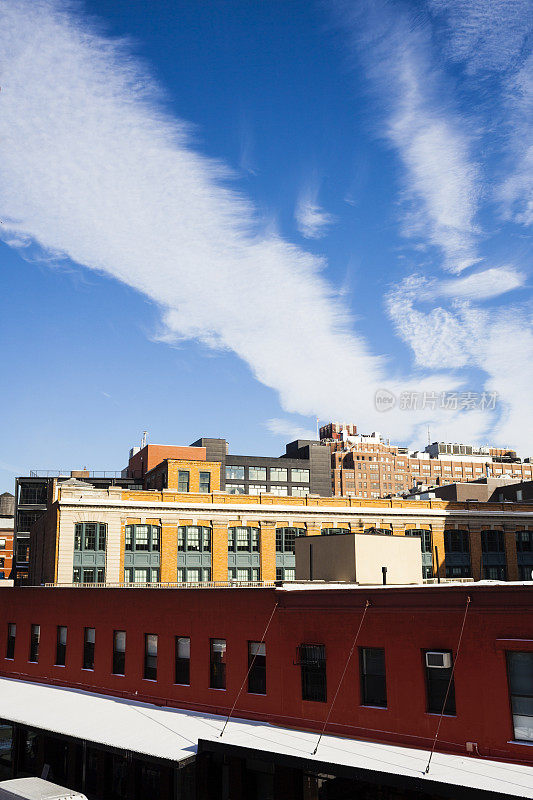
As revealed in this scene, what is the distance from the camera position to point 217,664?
26.6 meters

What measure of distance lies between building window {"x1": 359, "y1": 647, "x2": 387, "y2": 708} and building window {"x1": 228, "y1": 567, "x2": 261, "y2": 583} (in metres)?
33.8

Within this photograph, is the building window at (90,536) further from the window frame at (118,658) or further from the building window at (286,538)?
the window frame at (118,658)

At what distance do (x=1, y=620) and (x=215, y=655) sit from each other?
58.8 ft

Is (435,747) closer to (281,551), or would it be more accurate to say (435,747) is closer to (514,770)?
(514,770)

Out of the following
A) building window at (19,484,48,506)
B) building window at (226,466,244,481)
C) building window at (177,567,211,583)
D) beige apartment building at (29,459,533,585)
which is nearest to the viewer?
beige apartment building at (29,459,533,585)

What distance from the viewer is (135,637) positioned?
30031 millimetres

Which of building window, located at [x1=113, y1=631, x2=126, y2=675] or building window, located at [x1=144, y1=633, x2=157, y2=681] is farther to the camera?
building window, located at [x1=113, y1=631, x2=126, y2=675]

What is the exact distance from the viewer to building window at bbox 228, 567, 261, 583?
55.3 m

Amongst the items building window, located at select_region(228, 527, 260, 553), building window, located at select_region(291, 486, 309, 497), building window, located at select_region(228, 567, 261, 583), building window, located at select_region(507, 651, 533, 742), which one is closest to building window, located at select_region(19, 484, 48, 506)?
building window, located at select_region(228, 527, 260, 553)

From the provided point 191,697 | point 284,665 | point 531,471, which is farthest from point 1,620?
point 531,471

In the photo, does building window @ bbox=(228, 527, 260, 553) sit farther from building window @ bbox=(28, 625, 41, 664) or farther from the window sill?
the window sill

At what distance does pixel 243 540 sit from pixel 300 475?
33135 mm

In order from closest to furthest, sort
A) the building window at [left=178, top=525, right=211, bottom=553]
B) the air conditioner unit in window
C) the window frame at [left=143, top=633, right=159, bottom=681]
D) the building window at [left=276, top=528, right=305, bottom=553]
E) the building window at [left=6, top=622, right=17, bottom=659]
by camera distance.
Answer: the air conditioner unit in window → the window frame at [left=143, top=633, right=159, bottom=681] → the building window at [left=6, top=622, right=17, bottom=659] → the building window at [left=178, top=525, right=211, bottom=553] → the building window at [left=276, top=528, right=305, bottom=553]

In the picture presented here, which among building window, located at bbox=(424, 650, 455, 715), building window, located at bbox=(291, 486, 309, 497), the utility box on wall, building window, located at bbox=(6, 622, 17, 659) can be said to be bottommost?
building window, located at bbox=(6, 622, 17, 659)
